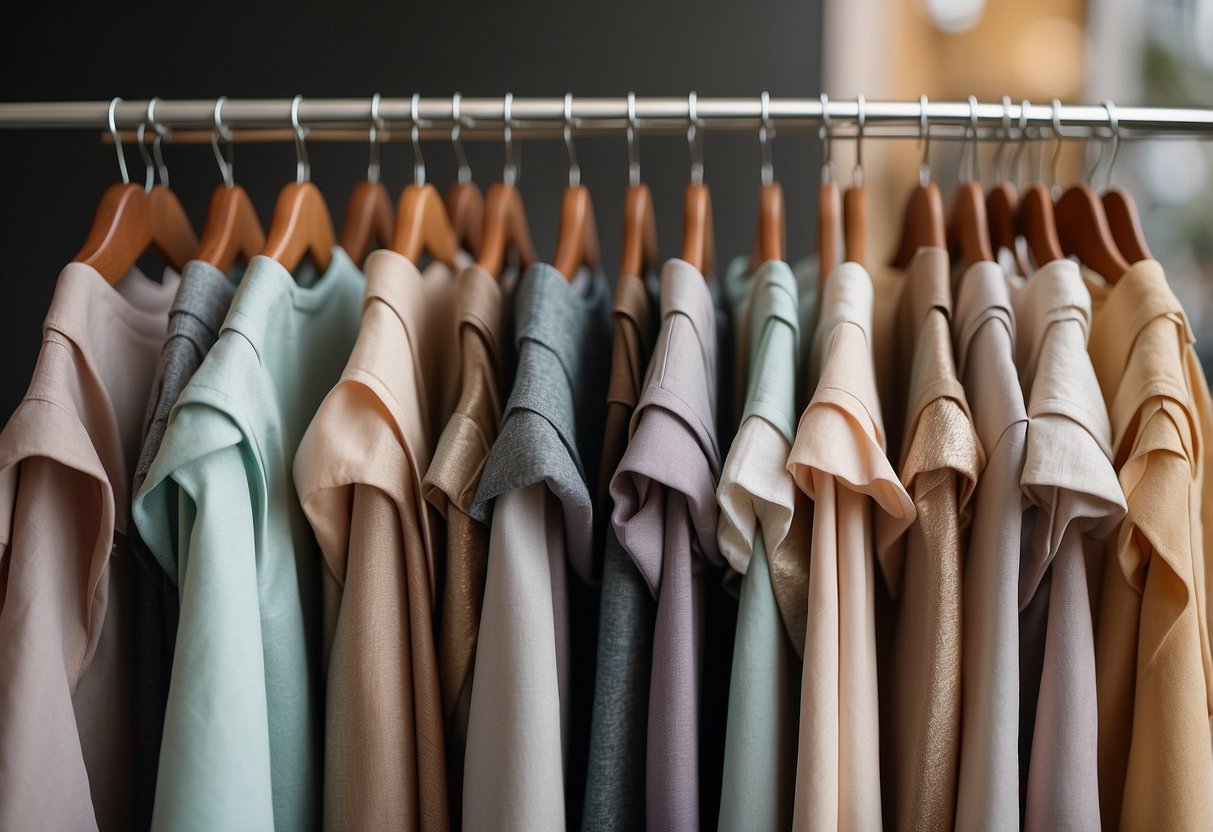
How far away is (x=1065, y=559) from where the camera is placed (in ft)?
2.11

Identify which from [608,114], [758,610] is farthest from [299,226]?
[758,610]

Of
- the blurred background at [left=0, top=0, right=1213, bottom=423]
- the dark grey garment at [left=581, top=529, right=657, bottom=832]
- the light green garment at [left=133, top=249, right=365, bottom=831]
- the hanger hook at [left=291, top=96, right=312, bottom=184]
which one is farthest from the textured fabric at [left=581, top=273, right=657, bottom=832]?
the blurred background at [left=0, top=0, right=1213, bottom=423]

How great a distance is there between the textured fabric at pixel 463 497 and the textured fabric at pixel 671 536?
114 millimetres

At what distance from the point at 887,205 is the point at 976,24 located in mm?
1023

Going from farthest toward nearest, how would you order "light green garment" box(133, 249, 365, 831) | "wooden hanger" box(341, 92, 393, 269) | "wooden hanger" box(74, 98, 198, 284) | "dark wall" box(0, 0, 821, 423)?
"dark wall" box(0, 0, 821, 423), "wooden hanger" box(341, 92, 393, 269), "wooden hanger" box(74, 98, 198, 284), "light green garment" box(133, 249, 365, 831)

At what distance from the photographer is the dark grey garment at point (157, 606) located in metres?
0.69

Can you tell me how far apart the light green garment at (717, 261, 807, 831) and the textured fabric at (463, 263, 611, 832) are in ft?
0.36

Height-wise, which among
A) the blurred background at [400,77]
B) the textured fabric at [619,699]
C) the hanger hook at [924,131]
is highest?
the blurred background at [400,77]

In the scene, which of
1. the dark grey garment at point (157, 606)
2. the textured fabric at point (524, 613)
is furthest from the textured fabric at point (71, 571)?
the textured fabric at point (524, 613)

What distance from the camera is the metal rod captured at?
0.80 m

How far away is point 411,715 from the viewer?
0.67 m

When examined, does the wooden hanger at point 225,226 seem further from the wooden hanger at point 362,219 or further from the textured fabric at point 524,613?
the textured fabric at point 524,613

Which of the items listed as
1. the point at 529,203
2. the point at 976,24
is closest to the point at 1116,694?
the point at 529,203

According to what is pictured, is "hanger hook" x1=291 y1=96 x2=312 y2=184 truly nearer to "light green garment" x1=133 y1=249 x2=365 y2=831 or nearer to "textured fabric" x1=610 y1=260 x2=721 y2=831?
"light green garment" x1=133 y1=249 x2=365 y2=831
